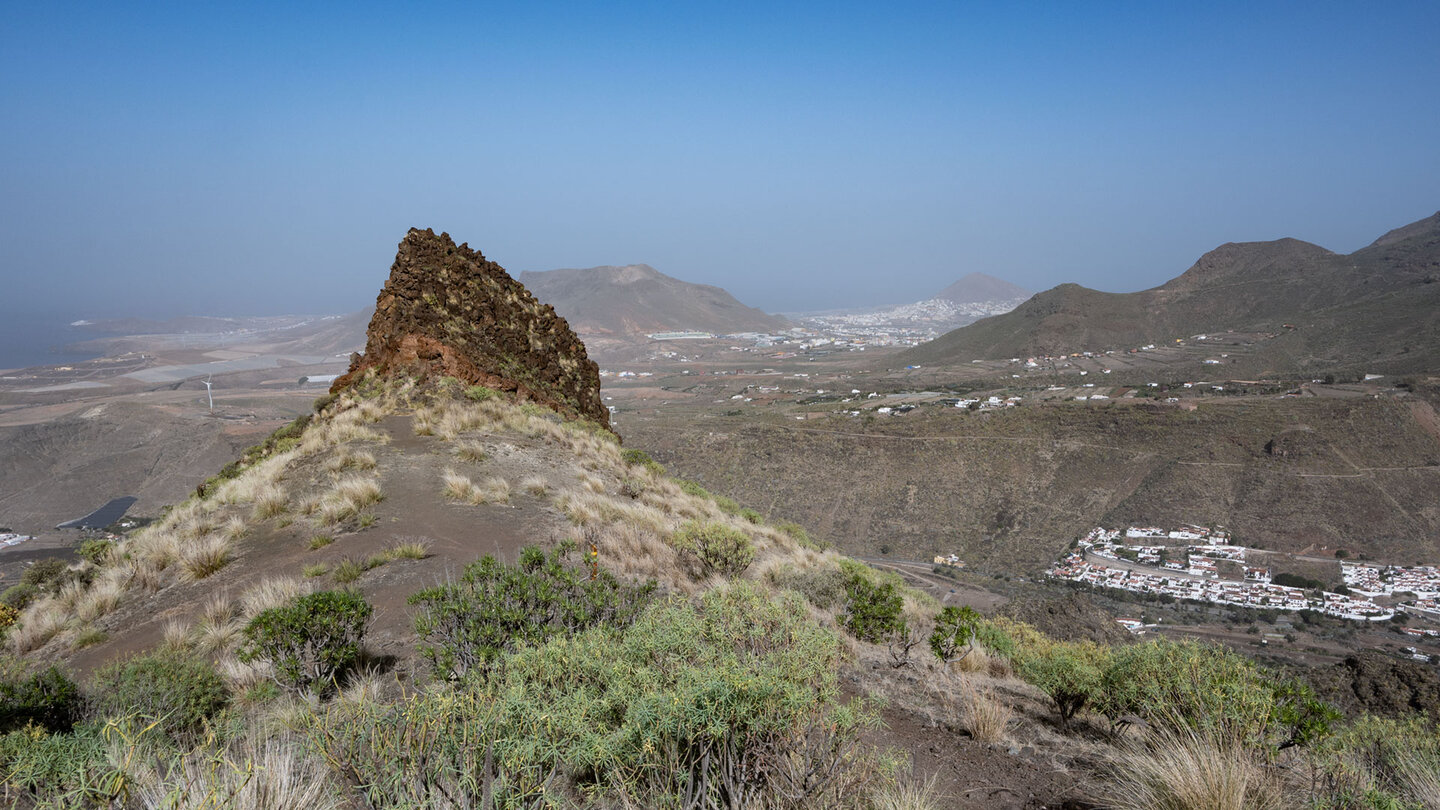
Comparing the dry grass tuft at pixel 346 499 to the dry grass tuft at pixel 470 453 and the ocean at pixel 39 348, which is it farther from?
the ocean at pixel 39 348

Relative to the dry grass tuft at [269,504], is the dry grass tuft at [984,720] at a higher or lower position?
lower

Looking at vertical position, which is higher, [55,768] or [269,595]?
[55,768]

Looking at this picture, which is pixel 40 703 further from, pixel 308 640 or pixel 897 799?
pixel 897 799

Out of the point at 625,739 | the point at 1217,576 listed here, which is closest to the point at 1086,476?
A: the point at 1217,576

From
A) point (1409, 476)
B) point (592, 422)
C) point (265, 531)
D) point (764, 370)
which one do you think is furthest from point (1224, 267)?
point (265, 531)

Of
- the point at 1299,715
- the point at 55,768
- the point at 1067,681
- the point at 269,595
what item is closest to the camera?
the point at 55,768

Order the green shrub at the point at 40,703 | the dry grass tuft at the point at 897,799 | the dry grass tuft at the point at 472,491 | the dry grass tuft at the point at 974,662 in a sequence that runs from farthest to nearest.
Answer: the dry grass tuft at the point at 472,491 → the dry grass tuft at the point at 974,662 → the green shrub at the point at 40,703 → the dry grass tuft at the point at 897,799

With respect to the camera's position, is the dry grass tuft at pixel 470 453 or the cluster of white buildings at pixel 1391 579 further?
the cluster of white buildings at pixel 1391 579

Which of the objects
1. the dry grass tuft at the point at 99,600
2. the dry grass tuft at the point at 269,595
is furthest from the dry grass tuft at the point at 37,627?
the dry grass tuft at the point at 269,595
